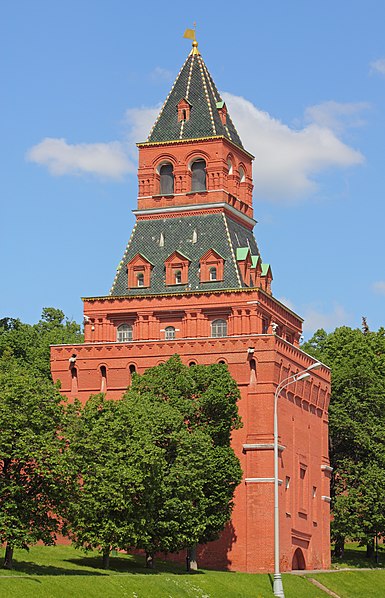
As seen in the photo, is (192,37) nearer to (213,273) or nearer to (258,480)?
(213,273)

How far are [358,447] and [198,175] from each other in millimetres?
21536

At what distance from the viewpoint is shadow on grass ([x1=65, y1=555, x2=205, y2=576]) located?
223ft

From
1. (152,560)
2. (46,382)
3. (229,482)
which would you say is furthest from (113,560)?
(46,382)

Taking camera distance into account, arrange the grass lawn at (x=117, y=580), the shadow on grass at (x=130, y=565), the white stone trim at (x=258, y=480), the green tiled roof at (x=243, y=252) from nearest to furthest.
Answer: the grass lawn at (x=117, y=580), the shadow on grass at (x=130, y=565), the white stone trim at (x=258, y=480), the green tiled roof at (x=243, y=252)

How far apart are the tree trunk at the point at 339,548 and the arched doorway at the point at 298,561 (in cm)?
829

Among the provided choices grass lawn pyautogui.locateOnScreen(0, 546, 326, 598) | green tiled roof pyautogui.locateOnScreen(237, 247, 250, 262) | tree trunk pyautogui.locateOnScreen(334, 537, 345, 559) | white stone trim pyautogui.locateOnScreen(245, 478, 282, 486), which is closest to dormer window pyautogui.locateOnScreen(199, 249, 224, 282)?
green tiled roof pyautogui.locateOnScreen(237, 247, 250, 262)

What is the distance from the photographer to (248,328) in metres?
83.2

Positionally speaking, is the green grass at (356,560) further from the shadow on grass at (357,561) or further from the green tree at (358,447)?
the green tree at (358,447)

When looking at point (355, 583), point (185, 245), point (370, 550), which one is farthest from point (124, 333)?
point (370, 550)

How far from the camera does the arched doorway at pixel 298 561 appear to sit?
8314 centimetres

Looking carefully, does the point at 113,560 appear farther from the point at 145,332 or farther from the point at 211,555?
the point at 145,332

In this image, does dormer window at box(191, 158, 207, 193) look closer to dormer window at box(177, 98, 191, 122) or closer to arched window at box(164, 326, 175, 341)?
dormer window at box(177, 98, 191, 122)

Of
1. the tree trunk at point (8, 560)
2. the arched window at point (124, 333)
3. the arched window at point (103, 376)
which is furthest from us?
the arched window at point (124, 333)

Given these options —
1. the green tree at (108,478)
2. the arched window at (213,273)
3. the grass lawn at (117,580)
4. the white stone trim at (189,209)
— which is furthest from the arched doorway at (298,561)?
the white stone trim at (189,209)
